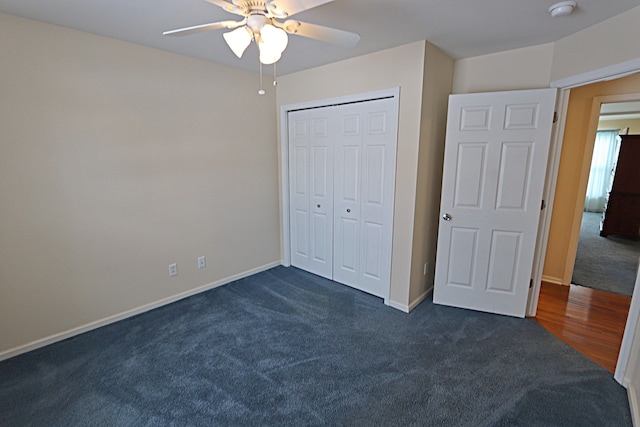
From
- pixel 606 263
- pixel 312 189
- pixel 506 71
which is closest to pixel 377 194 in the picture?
pixel 312 189

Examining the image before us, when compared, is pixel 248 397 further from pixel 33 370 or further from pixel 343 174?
pixel 343 174

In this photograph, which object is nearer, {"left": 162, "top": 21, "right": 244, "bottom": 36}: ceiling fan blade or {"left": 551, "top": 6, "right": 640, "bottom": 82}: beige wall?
{"left": 162, "top": 21, "right": 244, "bottom": 36}: ceiling fan blade

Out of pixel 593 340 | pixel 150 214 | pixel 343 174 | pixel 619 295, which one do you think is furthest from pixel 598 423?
pixel 150 214

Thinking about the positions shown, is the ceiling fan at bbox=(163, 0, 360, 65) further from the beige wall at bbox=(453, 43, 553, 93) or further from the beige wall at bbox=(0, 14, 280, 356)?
the beige wall at bbox=(453, 43, 553, 93)

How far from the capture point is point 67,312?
2439 millimetres

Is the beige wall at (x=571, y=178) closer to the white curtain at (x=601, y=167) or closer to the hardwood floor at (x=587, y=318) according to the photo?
the hardwood floor at (x=587, y=318)

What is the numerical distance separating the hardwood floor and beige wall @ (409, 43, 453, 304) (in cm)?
111

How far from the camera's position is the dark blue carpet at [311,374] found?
175cm

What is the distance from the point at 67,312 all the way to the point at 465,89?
4.01m

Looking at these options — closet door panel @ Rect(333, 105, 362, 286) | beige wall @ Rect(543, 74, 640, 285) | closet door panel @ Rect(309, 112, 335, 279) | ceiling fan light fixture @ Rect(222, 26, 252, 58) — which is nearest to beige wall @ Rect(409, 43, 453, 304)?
closet door panel @ Rect(333, 105, 362, 286)

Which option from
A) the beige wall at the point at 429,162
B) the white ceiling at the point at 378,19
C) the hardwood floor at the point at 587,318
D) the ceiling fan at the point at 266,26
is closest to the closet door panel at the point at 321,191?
the white ceiling at the point at 378,19

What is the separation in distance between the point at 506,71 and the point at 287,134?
90.6 inches

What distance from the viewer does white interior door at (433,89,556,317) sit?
8.24ft

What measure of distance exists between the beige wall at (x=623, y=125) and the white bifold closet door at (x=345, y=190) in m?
7.44
